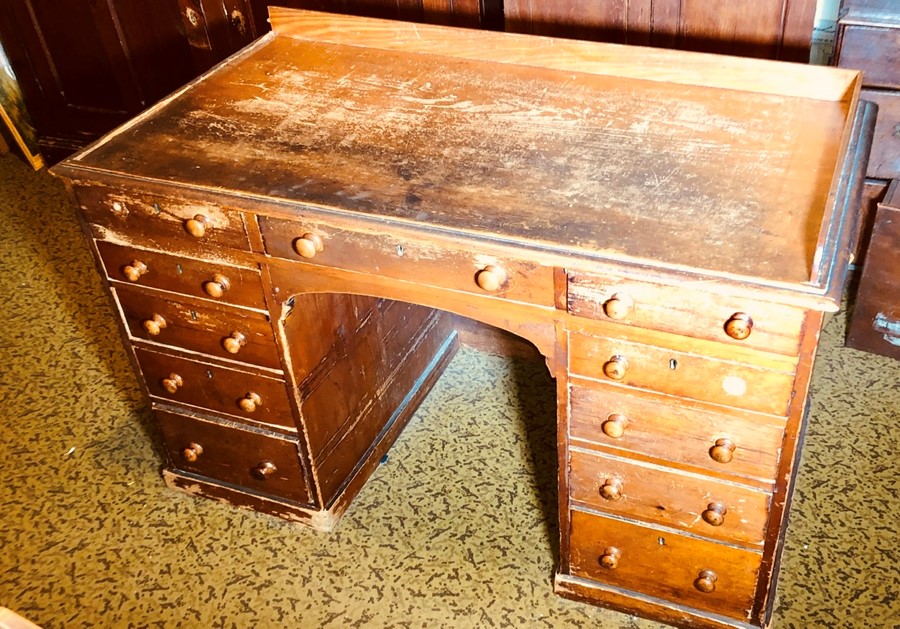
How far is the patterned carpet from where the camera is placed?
211 centimetres

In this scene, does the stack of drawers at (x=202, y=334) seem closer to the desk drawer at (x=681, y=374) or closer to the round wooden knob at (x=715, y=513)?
the desk drawer at (x=681, y=374)

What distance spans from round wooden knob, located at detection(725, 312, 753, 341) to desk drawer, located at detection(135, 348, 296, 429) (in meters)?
1.04

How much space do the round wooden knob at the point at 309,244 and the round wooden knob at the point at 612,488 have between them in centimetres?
75

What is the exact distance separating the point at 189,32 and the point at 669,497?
229 centimetres

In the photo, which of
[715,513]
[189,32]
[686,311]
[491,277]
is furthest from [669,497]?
[189,32]

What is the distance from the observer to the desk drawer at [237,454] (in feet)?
7.30

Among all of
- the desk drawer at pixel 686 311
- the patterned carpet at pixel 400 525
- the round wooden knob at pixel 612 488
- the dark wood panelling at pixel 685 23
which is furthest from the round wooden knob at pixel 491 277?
the dark wood panelling at pixel 685 23

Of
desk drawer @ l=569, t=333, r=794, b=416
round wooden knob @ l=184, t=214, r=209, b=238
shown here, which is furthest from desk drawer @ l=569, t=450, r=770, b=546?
round wooden knob @ l=184, t=214, r=209, b=238

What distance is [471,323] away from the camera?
2.84m

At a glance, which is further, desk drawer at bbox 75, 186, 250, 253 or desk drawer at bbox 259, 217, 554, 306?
desk drawer at bbox 75, 186, 250, 253

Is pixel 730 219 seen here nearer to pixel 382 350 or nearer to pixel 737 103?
pixel 737 103

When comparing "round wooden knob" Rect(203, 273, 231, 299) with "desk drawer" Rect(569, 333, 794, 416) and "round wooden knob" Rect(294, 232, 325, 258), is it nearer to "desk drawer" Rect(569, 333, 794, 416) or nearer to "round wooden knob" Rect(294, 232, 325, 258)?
"round wooden knob" Rect(294, 232, 325, 258)

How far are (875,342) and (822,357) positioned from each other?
0.51ft

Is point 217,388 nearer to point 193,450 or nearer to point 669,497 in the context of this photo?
point 193,450
